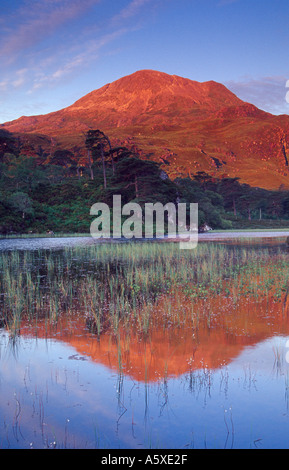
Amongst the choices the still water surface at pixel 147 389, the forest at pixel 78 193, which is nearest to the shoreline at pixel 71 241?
the forest at pixel 78 193

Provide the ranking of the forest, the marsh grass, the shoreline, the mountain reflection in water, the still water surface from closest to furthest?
the still water surface → the mountain reflection in water → the marsh grass → the shoreline → the forest

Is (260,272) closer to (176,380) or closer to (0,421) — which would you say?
(176,380)

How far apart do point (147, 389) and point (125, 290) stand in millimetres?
8189

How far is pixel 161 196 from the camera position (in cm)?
6556

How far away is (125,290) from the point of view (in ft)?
46.9

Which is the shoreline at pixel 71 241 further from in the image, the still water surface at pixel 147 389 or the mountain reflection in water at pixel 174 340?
the still water surface at pixel 147 389

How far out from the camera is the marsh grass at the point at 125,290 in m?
10.5

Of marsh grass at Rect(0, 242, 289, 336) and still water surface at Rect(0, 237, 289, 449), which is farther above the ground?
marsh grass at Rect(0, 242, 289, 336)

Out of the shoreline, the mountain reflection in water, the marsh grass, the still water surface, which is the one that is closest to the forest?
the shoreline

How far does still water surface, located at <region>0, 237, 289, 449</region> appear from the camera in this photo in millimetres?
4961

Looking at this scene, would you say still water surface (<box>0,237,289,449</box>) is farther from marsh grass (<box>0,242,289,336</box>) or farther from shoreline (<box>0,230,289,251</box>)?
shoreline (<box>0,230,289,251</box>)

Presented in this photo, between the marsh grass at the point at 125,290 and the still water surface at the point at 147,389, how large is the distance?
3.43 ft

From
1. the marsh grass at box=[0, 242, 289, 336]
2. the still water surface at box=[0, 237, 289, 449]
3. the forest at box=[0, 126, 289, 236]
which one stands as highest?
the forest at box=[0, 126, 289, 236]

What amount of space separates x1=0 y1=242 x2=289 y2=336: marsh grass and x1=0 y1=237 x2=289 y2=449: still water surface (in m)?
1.05
